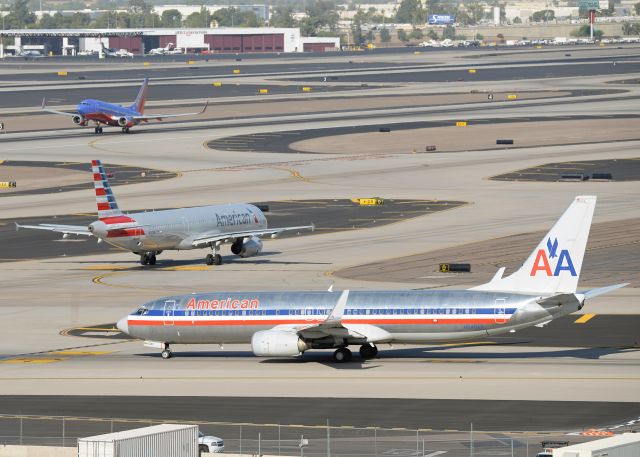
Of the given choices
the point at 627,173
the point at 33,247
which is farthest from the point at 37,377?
the point at 627,173

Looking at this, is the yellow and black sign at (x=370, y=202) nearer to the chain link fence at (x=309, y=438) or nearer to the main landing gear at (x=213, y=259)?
the main landing gear at (x=213, y=259)

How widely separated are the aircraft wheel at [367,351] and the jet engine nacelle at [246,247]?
125 ft

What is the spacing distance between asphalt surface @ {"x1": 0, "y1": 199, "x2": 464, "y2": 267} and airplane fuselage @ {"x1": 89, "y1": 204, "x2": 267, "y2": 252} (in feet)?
12.7

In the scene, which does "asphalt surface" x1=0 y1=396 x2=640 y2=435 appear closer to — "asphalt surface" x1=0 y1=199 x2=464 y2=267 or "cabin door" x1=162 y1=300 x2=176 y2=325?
"cabin door" x1=162 y1=300 x2=176 y2=325

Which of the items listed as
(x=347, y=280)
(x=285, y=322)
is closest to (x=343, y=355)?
(x=285, y=322)

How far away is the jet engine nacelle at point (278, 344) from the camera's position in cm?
7238

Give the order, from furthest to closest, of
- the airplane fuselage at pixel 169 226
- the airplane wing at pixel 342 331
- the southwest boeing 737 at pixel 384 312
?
the airplane fuselage at pixel 169 226 < the airplane wing at pixel 342 331 < the southwest boeing 737 at pixel 384 312

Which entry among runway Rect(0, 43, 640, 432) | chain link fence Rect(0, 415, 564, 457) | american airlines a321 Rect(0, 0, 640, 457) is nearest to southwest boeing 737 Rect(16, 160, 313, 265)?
american airlines a321 Rect(0, 0, 640, 457)

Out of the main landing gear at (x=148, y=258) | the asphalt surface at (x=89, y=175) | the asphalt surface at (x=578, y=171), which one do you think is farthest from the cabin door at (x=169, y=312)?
the asphalt surface at (x=578, y=171)

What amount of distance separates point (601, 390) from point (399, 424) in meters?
10.7

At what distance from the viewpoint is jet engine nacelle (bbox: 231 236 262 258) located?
368ft

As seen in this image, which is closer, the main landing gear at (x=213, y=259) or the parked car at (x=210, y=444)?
the parked car at (x=210, y=444)

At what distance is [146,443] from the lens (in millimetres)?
44562

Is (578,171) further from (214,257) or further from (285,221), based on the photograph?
(214,257)
